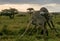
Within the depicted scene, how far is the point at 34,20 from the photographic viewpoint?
14750mm

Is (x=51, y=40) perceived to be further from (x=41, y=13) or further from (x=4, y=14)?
(x=4, y=14)

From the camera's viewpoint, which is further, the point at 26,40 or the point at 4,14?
the point at 4,14

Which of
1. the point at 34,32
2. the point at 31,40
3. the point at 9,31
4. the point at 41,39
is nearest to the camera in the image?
the point at 31,40

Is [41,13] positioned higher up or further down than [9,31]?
higher up

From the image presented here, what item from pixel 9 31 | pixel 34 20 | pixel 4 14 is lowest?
pixel 4 14

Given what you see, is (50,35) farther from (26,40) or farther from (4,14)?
(4,14)

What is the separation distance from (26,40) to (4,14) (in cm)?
3943

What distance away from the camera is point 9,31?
56.3ft

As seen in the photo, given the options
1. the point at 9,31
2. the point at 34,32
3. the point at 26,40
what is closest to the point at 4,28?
the point at 9,31

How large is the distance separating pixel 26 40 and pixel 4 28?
186 inches

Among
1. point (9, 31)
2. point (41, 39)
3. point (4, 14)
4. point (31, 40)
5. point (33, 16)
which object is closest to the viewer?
point (31, 40)

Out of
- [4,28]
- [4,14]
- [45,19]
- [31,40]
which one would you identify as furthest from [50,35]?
[4,14]

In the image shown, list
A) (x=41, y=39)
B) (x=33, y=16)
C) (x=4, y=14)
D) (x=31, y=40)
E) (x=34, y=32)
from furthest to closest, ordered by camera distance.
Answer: (x=4, y=14) < (x=34, y=32) < (x=33, y=16) < (x=41, y=39) < (x=31, y=40)

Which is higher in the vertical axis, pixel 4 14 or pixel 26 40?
pixel 26 40
